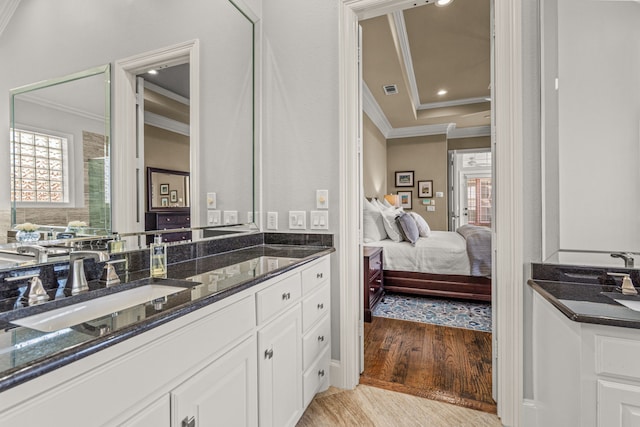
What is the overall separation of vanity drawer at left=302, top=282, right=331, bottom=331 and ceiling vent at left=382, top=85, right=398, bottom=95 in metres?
3.49

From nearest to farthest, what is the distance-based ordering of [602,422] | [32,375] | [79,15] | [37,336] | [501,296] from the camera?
[32,375] → [37,336] → [602,422] → [79,15] → [501,296]

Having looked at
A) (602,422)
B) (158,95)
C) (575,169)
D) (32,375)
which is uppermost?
(158,95)

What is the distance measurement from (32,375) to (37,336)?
162mm

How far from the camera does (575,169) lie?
1.54 meters

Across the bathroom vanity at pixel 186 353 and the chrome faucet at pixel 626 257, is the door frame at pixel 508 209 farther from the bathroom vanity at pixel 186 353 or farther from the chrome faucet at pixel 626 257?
the bathroom vanity at pixel 186 353

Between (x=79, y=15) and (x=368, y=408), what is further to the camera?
(x=368, y=408)

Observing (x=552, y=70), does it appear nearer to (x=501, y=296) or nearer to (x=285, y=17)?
(x=501, y=296)

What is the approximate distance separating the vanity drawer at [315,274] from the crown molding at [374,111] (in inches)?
130

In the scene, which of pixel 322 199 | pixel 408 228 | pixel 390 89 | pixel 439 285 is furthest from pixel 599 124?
pixel 390 89

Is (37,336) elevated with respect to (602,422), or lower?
elevated

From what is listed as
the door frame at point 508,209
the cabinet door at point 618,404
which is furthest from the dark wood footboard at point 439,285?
the cabinet door at point 618,404

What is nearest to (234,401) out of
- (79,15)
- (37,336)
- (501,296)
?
(37,336)

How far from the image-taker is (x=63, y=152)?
1.16 m

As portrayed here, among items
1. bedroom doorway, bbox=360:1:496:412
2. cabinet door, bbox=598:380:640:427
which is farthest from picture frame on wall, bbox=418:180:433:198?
cabinet door, bbox=598:380:640:427
